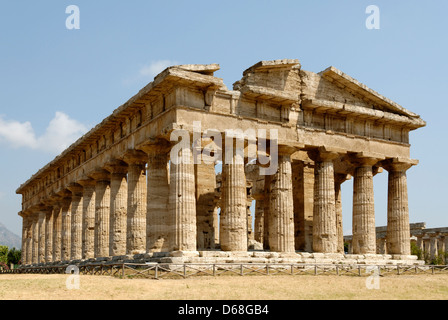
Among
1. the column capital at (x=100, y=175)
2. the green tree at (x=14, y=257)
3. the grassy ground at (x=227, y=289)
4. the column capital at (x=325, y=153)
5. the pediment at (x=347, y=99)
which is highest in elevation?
the pediment at (x=347, y=99)

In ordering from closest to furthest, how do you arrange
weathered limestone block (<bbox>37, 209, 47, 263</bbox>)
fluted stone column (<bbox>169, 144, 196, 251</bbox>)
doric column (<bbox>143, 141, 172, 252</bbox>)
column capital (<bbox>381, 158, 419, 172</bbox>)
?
fluted stone column (<bbox>169, 144, 196, 251</bbox>)
doric column (<bbox>143, 141, 172, 252</bbox>)
column capital (<bbox>381, 158, 419, 172</bbox>)
weathered limestone block (<bbox>37, 209, 47, 263</bbox>)

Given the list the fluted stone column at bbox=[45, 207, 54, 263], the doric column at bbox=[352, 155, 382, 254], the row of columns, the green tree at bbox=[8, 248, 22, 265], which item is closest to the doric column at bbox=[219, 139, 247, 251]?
the row of columns

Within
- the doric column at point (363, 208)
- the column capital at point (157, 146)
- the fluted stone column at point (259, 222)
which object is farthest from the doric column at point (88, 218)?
the doric column at point (363, 208)

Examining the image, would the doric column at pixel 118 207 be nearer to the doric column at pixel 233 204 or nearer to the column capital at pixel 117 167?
the column capital at pixel 117 167

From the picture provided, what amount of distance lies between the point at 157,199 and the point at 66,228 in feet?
57.5

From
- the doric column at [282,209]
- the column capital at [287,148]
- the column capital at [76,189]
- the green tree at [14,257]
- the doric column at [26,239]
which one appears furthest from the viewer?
the green tree at [14,257]

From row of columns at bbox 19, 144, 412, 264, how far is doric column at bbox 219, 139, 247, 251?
0.05m

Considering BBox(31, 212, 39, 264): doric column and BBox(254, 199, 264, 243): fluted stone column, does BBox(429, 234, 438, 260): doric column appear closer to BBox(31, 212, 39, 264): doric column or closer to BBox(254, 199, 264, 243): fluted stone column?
BBox(254, 199, 264, 243): fluted stone column

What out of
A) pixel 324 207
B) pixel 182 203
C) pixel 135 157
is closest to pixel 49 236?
pixel 135 157

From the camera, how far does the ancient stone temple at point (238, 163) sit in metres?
28.4

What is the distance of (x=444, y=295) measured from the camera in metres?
19.3

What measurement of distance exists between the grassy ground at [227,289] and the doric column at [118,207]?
38.1ft

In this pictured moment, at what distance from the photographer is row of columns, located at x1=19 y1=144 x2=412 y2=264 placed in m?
28.1

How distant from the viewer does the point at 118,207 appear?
Answer: 113 ft
